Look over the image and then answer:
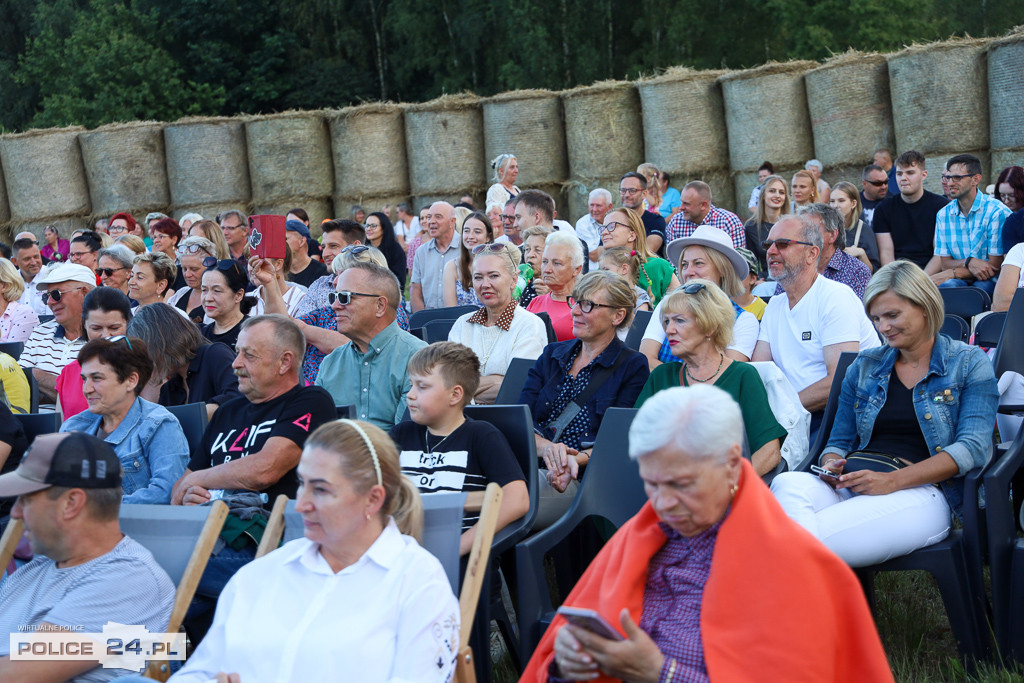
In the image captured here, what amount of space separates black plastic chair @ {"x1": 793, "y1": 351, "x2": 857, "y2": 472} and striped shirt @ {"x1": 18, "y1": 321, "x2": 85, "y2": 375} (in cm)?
417

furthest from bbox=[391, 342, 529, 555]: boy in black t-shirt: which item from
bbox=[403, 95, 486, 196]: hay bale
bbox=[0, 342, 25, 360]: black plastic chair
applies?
bbox=[403, 95, 486, 196]: hay bale

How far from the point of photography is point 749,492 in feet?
8.48

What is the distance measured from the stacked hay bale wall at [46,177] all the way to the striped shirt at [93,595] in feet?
41.3

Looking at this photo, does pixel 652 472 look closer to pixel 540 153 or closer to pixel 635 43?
pixel 540 153

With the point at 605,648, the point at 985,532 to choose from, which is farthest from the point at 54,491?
the point at 985,532

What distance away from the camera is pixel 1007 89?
33.1ft

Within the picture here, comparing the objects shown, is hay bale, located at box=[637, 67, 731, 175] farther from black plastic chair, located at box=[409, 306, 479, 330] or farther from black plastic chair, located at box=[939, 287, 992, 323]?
black plastic chair, located at box=[939, 287, 992, 323]

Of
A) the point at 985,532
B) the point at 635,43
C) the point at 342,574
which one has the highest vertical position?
the point at 635,43

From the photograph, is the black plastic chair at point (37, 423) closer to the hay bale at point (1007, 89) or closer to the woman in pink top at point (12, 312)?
the woman in pink top at point (12, 312)

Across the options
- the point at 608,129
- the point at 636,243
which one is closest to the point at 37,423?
the point at 636,243

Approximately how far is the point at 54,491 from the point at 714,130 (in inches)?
414

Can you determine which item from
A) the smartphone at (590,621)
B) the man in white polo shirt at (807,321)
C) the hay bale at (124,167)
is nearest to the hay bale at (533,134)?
the hay bale at (124,167)

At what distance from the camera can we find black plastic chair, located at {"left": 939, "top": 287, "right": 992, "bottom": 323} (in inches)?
255

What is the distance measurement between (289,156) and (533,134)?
3.37 metres
